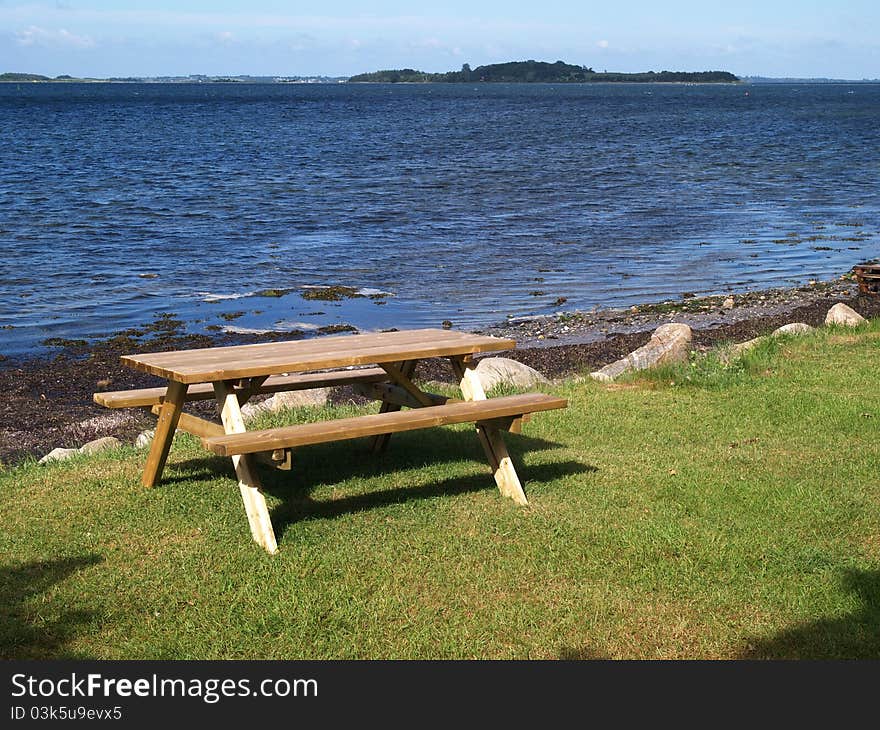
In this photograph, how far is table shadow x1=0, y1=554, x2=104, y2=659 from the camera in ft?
14.9

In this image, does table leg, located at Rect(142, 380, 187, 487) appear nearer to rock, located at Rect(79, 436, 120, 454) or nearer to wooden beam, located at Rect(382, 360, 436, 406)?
wooden beam, located at Rect(382, 360, 436, 406)

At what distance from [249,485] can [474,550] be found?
119 cm

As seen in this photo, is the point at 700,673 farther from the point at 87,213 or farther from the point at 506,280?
the point at 87,213

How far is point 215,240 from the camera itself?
2412cm

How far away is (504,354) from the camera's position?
43.1 feet

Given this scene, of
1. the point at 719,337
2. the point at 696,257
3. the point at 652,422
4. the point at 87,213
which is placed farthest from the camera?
the point at 87,213

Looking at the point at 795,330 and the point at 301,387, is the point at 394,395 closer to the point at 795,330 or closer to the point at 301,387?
the point at 301,387

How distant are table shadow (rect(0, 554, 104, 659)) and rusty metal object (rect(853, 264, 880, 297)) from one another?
41.9ft

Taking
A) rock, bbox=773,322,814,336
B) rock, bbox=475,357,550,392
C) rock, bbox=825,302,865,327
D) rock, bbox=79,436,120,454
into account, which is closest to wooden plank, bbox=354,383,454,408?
rock, bbox=79,436,120,454

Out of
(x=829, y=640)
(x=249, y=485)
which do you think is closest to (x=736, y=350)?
(x=249, y=485)

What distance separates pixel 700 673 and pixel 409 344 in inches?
113

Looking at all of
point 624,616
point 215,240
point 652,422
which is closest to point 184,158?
point 215,240

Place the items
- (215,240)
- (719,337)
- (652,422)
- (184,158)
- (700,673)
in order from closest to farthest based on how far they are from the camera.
→ 1. (700,673)
2. (652,422)
3. (719,337)
4. (215,240)
5. (184,158)

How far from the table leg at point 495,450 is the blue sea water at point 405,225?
8634 millimetres
